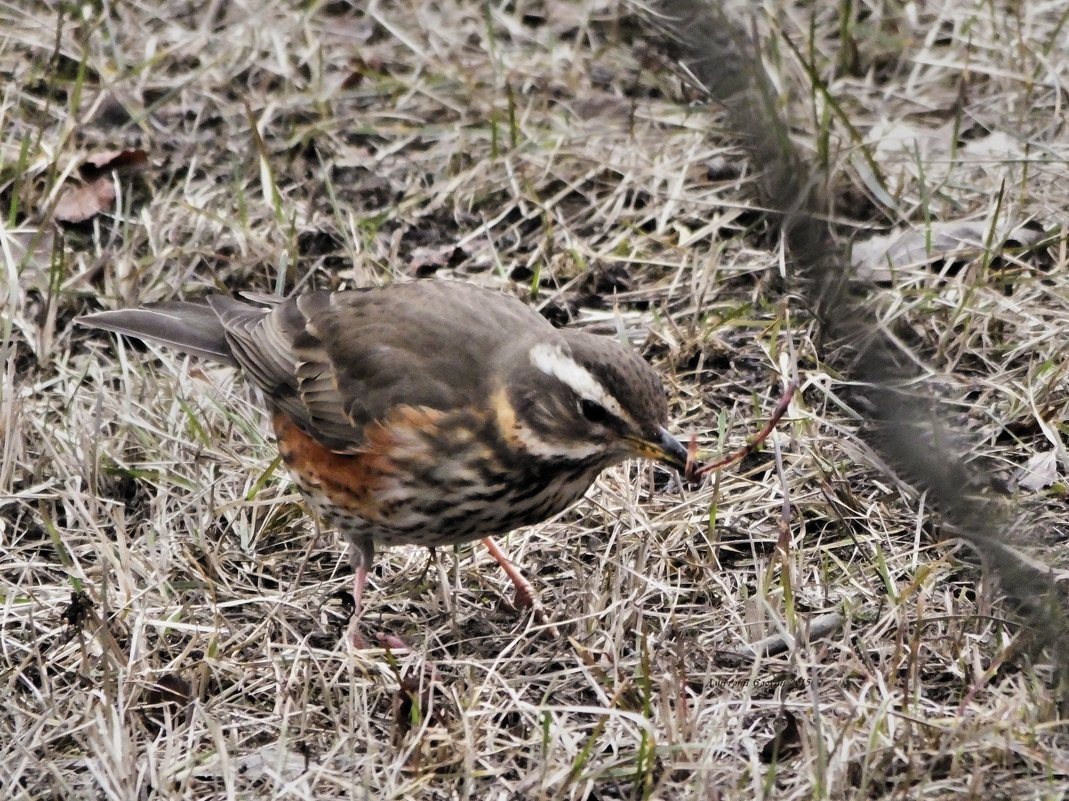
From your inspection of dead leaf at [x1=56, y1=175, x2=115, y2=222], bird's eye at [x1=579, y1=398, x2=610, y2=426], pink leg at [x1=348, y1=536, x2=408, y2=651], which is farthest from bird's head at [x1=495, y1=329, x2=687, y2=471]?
dead leaf at [x1=56, y1=175, x2=115, y2=222]

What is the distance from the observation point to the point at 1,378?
5961 millimetres

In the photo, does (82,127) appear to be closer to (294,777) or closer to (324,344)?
(324,344)

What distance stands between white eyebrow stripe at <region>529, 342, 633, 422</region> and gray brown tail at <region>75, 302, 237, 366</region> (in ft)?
5.35

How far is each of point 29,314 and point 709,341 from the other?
2982mm

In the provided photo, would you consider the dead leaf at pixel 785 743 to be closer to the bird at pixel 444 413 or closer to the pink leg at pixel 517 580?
the bird at pixel 444 413

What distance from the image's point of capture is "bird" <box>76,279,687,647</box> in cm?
456

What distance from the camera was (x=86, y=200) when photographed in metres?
7.23

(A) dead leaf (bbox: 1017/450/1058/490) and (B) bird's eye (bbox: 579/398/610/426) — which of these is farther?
(A) dead leaf (bbox: 1017/450/1058/490)

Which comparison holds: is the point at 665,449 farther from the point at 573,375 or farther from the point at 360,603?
the point at 360,603

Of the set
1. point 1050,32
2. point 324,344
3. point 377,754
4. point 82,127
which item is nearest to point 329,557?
point 324,344

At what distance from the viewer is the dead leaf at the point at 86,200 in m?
7.16

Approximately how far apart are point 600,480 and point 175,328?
1761 mm

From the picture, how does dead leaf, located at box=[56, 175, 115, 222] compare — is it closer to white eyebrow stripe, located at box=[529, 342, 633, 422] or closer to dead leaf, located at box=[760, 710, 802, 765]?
white eyebrow stripe, located at box=[529, 342, 633, 422]

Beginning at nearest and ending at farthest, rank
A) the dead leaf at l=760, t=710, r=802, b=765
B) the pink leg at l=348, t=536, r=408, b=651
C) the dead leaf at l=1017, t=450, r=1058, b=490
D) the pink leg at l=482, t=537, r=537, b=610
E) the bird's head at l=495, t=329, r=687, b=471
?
1. the dead leaf at l=760, t=710, r=802, b=765
2. the bird's head at l=495, t=329, r=687, b=471
3. the pink leg at l=348, t=536, r=408, b=651
4. the pink leg at l=482, t=537, r=537, b=610
5. the dead leaf at l=1017, t=450, r=1058, b=490
